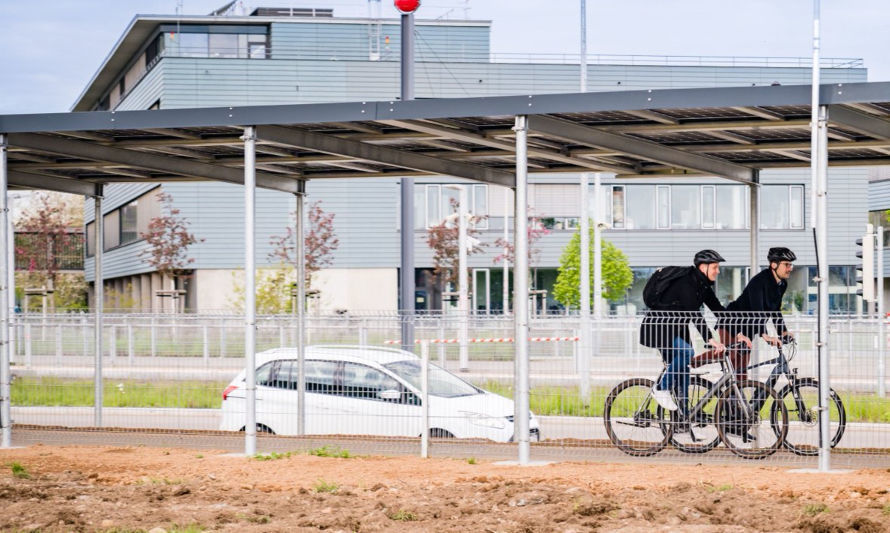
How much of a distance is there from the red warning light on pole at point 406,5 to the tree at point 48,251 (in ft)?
127

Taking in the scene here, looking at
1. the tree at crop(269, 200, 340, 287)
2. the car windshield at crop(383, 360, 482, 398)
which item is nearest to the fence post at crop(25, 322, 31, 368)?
the car windshield at crop(383, 360, 482, 398)

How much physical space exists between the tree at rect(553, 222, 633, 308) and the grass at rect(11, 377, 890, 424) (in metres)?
30.7

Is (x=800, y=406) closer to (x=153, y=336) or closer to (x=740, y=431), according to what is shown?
(x=740, y=431)

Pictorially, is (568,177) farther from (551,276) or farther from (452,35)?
(452,35)

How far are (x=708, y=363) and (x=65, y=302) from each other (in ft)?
214

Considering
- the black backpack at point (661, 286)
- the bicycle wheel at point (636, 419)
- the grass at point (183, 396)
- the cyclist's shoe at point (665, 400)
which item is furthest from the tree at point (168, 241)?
the cyclist's shoe at point (665, 400)

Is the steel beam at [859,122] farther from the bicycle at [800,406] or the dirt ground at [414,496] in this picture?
the dirt ground at [414,496]

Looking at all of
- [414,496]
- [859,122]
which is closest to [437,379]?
[414,496]

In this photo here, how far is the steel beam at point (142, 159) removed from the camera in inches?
536

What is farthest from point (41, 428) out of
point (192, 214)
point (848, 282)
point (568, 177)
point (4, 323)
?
point (848, 282)

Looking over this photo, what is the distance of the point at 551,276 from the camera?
53.2 meters

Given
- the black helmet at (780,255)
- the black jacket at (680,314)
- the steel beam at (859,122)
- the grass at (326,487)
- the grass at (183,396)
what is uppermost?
the steel beam at (859,122)

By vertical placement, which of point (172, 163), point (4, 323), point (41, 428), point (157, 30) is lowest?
point (41, 428)

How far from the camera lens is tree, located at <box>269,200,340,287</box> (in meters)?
44.3
